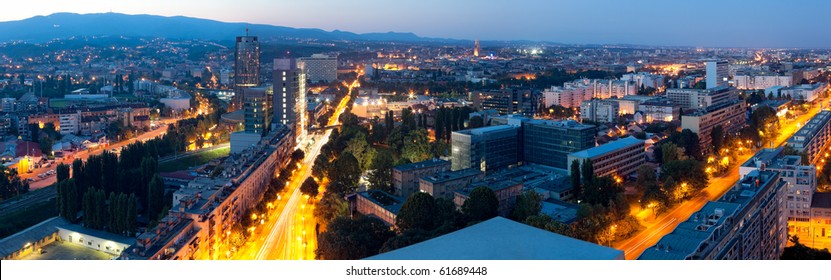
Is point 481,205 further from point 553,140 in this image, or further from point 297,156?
point 297,156

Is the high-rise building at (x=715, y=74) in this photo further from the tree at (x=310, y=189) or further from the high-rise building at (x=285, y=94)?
the tree at (x=310, y=189)

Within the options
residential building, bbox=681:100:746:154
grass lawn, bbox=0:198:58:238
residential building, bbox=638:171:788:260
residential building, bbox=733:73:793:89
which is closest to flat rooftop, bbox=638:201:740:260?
residential building, bbox=638:171:788:260

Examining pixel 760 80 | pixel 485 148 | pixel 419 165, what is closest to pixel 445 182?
pixel 419 165

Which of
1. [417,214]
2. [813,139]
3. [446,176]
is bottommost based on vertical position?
[417,214]

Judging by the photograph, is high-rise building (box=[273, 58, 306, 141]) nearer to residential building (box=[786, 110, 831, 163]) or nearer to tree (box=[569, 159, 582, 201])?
tree (box=[569, 159, 582, 201])

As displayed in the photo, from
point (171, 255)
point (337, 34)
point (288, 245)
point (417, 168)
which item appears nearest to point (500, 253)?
point (171, 255)
